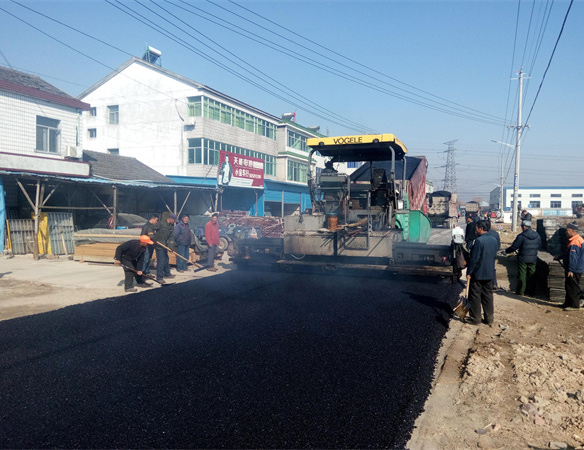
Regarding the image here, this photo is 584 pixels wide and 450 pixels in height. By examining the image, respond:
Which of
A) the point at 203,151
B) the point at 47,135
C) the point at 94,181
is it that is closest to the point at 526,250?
the point at 94,181

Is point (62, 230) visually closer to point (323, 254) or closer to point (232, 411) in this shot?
point (323, 254)

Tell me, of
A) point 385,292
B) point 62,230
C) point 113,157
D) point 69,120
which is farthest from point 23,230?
point 385,292

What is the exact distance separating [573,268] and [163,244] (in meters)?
7.49

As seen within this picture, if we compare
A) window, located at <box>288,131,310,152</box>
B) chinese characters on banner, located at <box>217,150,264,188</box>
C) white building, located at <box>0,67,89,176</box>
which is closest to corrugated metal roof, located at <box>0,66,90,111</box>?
white building, located at <box>0,67,89,176</box>

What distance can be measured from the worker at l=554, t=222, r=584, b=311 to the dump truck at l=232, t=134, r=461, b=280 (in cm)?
171

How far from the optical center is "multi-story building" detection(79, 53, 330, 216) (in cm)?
2584

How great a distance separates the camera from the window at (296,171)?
34.8 m

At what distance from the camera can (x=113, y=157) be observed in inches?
877

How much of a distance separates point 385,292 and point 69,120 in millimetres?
15064

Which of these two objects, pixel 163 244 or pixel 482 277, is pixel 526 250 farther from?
pixel 163 244

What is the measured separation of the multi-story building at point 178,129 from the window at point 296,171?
4.57 metres

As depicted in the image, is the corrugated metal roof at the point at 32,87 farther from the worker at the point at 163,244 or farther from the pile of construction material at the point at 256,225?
the worker at the point at 163,244

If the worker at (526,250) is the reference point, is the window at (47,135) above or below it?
above

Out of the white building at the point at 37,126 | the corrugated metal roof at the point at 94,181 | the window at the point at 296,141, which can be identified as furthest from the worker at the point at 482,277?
the window at the point at 296,141
